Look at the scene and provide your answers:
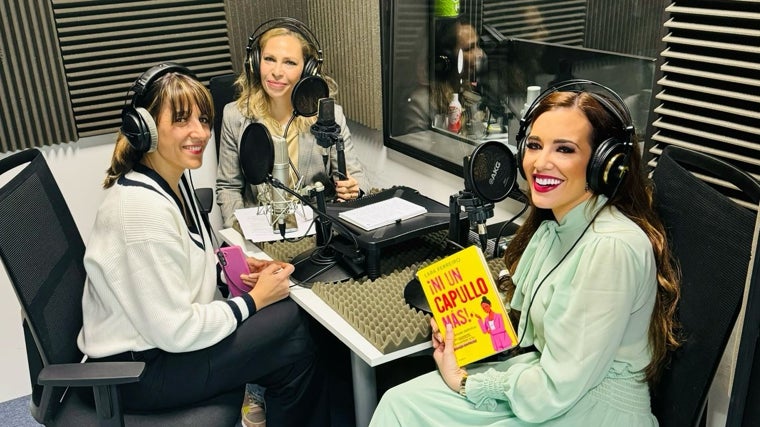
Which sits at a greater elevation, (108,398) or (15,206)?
(15,206)

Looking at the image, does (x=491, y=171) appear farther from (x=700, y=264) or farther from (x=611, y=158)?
(x=700, y=264)

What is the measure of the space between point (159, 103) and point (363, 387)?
3.08 ft

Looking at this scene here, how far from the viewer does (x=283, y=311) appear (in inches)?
83.4

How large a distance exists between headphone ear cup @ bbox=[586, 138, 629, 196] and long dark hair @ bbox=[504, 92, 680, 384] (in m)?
0.04

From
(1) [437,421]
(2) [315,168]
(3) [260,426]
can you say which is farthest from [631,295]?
(2) [315,168]

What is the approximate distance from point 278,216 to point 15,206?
2.70ft

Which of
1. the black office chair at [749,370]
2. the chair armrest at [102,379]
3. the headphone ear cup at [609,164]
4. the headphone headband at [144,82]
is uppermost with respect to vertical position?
the headphone headband at [144,82]

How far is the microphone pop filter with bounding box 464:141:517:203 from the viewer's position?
1.78 metres

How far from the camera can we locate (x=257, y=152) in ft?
6.73

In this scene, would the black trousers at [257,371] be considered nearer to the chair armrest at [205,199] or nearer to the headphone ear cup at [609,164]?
the chair armrest at [205,199]

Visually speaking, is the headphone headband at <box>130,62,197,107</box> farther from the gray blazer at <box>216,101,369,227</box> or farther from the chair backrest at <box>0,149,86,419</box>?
the gray blazer at <box>216,101,369,227</box>

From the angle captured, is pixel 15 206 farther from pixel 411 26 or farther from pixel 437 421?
pixel 411 26

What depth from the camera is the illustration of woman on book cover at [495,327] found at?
5.63ft

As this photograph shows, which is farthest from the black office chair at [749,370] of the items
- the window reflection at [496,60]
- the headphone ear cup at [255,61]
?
the headphone ear cup at [255,61]
